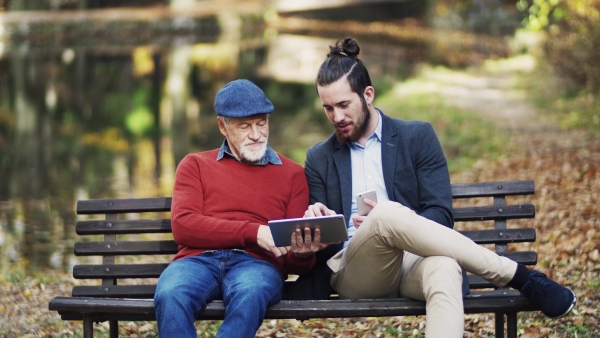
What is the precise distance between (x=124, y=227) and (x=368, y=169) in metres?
1.39

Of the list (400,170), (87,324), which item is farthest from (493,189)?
(87,324)

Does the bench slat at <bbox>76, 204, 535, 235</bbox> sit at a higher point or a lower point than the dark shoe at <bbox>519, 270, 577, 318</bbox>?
higher

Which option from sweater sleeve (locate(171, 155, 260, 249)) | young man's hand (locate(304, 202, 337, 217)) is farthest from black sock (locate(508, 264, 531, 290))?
sweater sleeve (locate(171, 155, 260, 249))

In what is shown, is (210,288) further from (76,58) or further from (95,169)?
(76,58)

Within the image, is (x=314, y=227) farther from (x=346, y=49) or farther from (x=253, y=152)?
(x=346, y=49)

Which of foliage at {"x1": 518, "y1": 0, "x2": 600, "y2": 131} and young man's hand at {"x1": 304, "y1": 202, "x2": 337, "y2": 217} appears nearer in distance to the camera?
young man's hand at {"x1": 304, "y1": 202, "x2": 337, "y2": 217}

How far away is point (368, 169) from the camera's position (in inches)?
189

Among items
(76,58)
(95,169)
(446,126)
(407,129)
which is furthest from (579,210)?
(76,58)

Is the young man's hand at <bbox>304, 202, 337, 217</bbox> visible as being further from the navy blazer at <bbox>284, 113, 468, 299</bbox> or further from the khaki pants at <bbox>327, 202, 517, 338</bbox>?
the navy blazer at <bbox>284, 113, 468, 299</bbox>

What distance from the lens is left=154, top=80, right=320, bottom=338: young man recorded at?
4332mm

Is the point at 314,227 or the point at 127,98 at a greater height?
the point at 127,98

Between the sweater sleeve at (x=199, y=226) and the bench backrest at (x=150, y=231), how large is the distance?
11.0 inches

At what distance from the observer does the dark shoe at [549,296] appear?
13.1 ft

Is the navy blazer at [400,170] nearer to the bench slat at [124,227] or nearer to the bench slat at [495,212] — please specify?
the bench slat at [495,212]
